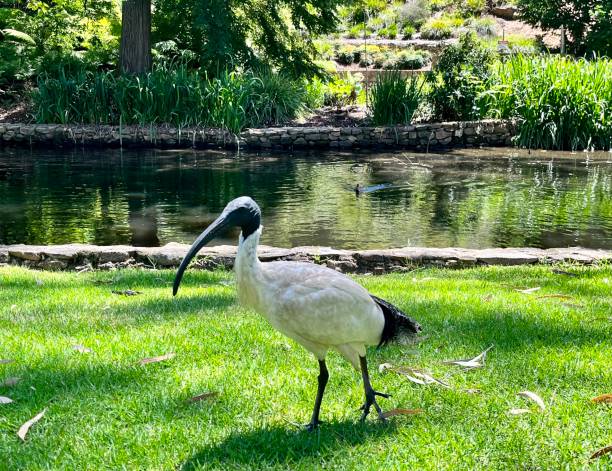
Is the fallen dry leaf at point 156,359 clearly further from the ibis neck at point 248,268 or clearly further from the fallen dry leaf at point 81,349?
the ibis neck at point 248,268

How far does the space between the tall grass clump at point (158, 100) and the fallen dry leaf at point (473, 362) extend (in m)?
16.3

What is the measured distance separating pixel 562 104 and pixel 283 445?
1783 centimetres

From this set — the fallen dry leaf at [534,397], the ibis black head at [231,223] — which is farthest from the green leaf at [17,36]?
the fallen dry leaf at [534,397]

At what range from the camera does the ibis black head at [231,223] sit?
3.53 meters

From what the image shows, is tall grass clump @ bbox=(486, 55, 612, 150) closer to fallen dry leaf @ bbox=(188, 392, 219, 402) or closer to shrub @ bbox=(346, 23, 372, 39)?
fallen dry leaf @ bbox=(188, 392, 219, 402)

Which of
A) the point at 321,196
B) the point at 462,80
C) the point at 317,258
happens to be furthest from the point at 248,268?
the point at 462,80

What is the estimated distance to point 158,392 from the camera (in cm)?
426

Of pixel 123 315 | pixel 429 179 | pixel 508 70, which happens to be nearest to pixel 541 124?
pixel 508 70

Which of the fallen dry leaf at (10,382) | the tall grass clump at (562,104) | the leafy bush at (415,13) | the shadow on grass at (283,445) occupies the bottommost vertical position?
the shadow on grass at (283,445)

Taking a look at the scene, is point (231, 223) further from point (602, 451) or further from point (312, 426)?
point (602, 451)

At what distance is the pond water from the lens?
1095 centimetres

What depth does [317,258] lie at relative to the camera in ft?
27.3

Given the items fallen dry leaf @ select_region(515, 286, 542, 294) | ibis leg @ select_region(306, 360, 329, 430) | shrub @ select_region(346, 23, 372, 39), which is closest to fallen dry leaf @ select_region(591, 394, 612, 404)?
ibis leg @ select_region(306, 360, 329, 430)

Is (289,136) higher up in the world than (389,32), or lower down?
lower down
